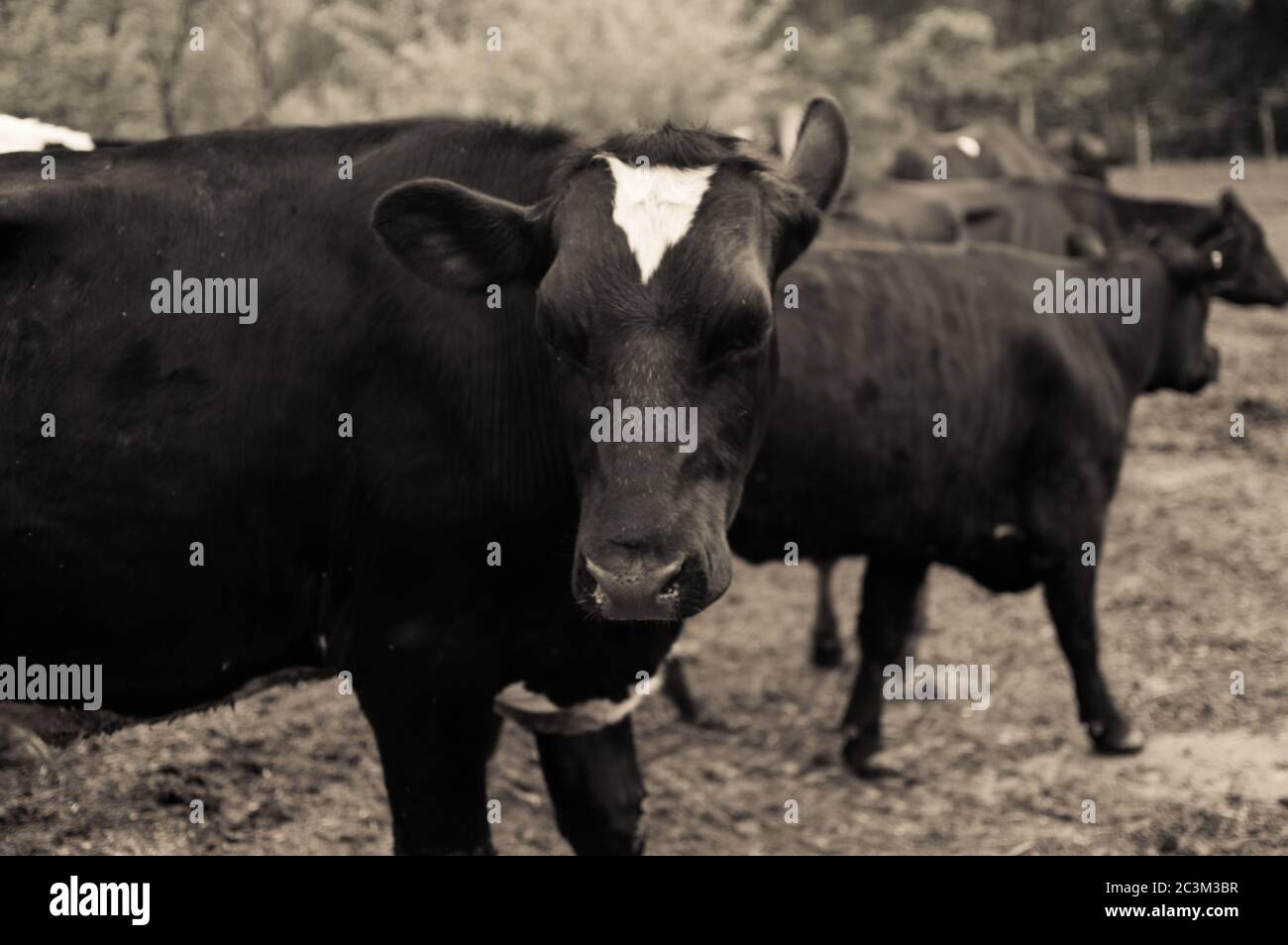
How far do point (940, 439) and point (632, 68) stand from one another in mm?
8562

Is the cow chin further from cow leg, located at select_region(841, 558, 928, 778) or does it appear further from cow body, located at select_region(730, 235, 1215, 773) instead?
cow leg, located at select_region(841, 558, 928, 778)

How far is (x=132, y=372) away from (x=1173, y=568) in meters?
6.49

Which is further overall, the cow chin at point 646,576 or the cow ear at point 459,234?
the cow ear at point 459,234

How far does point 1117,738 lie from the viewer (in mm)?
5594

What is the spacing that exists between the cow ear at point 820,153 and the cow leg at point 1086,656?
2687 mm

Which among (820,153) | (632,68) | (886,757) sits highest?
(632,68)

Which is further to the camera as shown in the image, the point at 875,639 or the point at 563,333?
the point at 875,639

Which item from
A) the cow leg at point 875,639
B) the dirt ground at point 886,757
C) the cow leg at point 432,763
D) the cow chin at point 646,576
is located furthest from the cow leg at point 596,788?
the cow leg at point 875,639

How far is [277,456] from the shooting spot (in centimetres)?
312

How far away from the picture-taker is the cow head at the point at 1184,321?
20.7 ft

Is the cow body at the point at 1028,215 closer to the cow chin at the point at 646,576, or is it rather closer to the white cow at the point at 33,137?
the white cow at the point at 33,137

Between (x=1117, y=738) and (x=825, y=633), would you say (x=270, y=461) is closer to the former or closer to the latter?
(x=1117, y=738)

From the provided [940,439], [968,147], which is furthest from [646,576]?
[968,147]

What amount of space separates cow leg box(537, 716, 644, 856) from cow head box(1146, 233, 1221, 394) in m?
3.76
